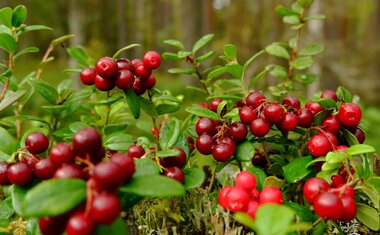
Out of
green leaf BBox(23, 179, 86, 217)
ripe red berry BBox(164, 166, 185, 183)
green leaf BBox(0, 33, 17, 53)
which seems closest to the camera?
green leaf BBox(23, 179, 86, 217)

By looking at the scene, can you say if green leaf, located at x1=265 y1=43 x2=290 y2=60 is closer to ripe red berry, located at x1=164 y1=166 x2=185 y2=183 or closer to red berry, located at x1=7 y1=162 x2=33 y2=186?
ripe red berry, located at x1=164 y1=166 x2=185 y2=183

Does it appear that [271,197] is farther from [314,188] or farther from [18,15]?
[18,15]

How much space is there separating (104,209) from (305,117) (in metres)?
0.57

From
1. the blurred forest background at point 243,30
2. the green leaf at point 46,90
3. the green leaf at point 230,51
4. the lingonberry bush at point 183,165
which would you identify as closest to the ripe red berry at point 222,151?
the lingonberry bush at point 183,165

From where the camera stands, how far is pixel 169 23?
84.3 feet

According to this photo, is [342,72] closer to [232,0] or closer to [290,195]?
[232,0]

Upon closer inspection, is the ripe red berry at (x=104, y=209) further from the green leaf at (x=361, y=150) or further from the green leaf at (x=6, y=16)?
the green leaf at (x=6, y=16)

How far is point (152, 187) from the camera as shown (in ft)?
2.19

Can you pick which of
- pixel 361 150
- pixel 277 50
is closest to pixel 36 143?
pixel 361 150

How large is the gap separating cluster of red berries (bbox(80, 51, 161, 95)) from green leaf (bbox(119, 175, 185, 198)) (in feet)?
1.05

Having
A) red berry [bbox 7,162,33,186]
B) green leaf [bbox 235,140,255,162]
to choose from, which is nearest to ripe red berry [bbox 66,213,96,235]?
red berry [bbox 7,162,33,186]

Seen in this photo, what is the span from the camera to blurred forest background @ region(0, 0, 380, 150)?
8366 mm

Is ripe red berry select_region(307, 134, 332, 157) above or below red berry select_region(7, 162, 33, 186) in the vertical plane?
below

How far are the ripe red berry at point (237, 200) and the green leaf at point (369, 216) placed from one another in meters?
0.28
